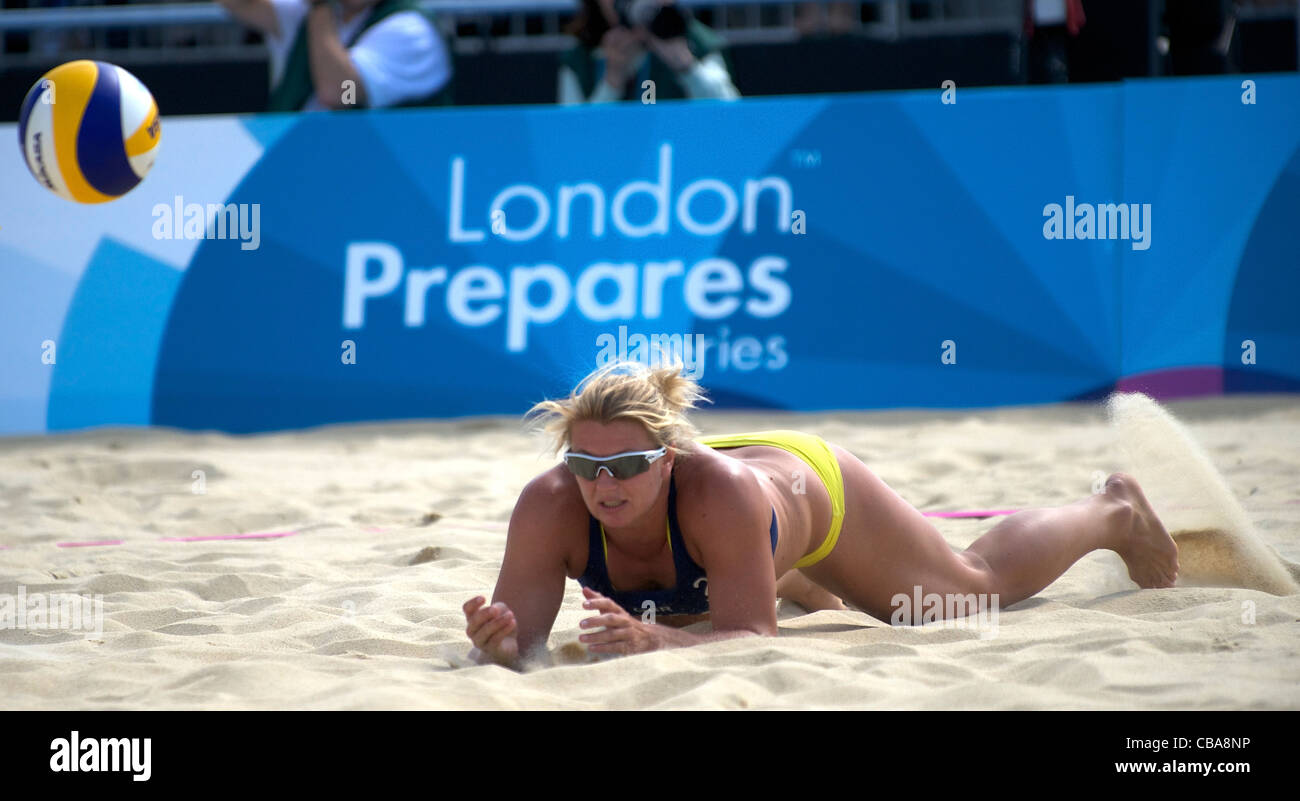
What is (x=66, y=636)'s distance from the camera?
3.77 metres

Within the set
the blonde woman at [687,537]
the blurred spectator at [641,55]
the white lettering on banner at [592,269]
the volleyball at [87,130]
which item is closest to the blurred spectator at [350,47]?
the white lettering on banner at [592,269]

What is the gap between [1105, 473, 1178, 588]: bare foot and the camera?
4051 mm

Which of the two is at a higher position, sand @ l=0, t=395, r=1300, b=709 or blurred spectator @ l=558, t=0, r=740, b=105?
blurred spectator @ l=558, t=0, r=740, b=105

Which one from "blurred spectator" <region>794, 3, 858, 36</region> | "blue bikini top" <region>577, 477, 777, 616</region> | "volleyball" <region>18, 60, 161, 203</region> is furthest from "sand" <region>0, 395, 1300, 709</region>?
"blurred spectator" <region>794, 3, 858, 36</region>

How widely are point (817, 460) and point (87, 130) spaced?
3.88m

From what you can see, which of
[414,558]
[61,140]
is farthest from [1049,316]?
[61,140]

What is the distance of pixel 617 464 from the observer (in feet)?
10.4

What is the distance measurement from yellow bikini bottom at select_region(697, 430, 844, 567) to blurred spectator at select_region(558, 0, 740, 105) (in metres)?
4.61

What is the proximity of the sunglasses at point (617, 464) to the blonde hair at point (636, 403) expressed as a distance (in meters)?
0.07

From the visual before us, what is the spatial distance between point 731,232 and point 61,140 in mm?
3394
